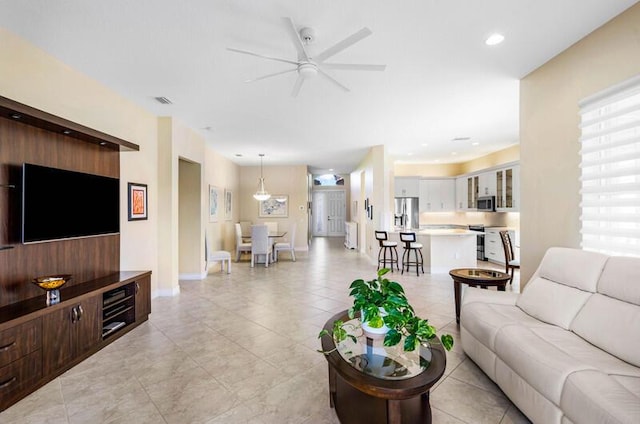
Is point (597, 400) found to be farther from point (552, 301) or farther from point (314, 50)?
point (314, 50)

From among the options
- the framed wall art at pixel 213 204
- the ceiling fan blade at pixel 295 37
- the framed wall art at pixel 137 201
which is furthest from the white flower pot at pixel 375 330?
the framed wall art at pixel 213 204

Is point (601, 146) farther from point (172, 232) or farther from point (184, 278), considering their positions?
point (184, 278)

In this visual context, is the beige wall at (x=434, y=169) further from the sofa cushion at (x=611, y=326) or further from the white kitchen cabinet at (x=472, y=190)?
the sofa cushion at (x=611, y=326)

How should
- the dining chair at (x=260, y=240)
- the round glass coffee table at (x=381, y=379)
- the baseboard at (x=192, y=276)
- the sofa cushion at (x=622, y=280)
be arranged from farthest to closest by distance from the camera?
the dining chair at (x=260, y=240) → the baseboard at (x=192, y=276) → the sofa cushion at (x=622, y=280) → the round glass coffee table at (x=381, y=379)

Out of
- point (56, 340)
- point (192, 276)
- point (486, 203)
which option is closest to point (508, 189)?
point (486, 203)

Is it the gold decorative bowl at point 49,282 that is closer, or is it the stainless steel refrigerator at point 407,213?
the gold decorative bowl at point 49,282

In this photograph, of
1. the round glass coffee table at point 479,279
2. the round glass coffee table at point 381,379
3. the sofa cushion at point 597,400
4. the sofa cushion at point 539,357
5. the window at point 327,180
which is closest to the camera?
the sofa cushion at point 597,400

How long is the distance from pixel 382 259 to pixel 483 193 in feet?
11.0

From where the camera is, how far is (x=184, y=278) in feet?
18.4

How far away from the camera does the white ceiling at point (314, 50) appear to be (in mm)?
2094

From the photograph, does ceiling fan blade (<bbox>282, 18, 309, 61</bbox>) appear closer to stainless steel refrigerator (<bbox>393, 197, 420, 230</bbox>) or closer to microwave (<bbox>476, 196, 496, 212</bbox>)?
microwave (<bbox>476, 196, 496, 212</bbox>)

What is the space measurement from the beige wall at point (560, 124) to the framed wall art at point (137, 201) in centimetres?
492

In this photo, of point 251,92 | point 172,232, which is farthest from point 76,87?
point 172,232

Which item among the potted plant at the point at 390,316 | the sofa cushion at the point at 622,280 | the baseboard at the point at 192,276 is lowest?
the baseboard at the point at 192,276
